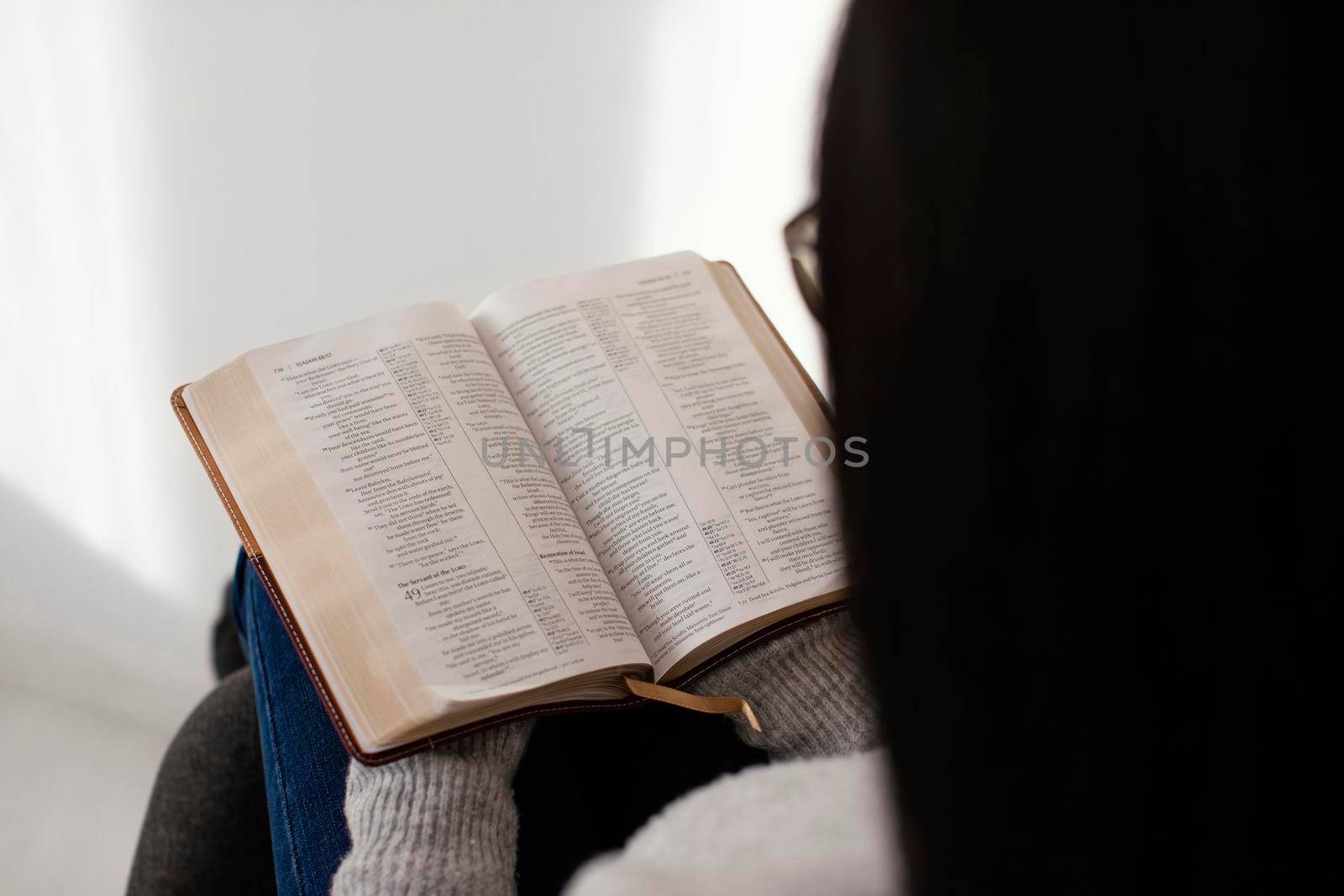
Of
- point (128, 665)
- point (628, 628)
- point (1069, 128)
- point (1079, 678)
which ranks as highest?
point (1069, 128)

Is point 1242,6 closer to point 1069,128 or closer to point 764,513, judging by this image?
point 1069,128

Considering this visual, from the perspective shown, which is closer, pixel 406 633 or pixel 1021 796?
pixel 1021 796

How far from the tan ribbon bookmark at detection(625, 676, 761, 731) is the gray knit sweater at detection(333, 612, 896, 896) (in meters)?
0.02

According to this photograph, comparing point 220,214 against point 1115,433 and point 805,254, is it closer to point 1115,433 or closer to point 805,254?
point 805,254

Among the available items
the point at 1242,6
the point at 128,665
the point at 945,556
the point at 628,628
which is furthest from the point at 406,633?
the point at 128,665

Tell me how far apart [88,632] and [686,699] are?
0.76 meters

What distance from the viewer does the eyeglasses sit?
1.47ft

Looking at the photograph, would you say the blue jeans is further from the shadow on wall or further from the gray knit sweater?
the shadow on wall

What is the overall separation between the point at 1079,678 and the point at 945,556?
51 mm

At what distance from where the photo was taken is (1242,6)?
12.0 inches

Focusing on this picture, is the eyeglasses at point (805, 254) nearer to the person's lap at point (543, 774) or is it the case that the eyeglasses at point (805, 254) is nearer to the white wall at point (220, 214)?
the person's lap at point (543, 774)

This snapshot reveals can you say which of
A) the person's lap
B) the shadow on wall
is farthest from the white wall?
the person's lap

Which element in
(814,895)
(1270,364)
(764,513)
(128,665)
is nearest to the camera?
(1270,364)

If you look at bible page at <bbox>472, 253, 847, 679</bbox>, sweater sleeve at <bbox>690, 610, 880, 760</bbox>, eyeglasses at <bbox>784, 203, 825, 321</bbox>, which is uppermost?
eyeglasses at <bbox>784, 203, 825, 321</bbox>
